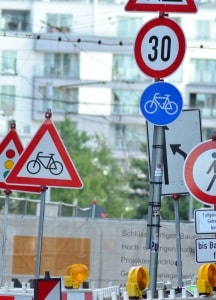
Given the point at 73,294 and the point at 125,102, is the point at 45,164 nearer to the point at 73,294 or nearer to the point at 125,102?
the point at 73,294

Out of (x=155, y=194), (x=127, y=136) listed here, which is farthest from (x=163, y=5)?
(x=127, y=136)

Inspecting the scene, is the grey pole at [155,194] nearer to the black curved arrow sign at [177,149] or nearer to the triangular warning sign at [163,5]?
the triangular warning sign at [163,5]

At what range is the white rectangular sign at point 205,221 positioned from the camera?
46.7 feet

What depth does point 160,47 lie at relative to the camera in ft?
47.9

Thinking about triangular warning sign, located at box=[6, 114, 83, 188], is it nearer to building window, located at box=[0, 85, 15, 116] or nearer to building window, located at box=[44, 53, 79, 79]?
building window, located at box=[0, 85, 15, 116]

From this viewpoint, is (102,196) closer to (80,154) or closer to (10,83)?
(80,154)

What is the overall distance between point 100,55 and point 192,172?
234 ft

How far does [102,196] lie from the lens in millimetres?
66438

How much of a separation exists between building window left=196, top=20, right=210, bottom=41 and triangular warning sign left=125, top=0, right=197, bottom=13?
236 ft

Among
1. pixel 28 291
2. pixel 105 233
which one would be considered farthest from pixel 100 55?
pixel 28 291

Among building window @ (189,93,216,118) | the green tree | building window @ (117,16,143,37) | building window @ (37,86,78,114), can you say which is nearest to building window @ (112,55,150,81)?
building window @ (117,16,143,37)

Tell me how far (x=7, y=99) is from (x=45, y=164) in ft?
217

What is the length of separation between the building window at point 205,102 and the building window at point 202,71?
802 millimetres

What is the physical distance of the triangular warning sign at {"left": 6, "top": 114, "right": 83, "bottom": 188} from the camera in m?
15.8
